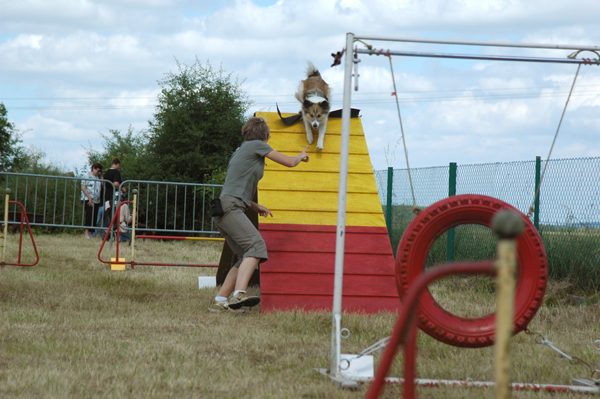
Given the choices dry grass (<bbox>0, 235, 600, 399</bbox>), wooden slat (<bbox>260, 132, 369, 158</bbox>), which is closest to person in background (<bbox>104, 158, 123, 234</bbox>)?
dry grass (<bbox>0, 235, 600, 399</bbox>)

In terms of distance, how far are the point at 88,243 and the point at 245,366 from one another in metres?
9.26

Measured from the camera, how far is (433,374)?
126 inches

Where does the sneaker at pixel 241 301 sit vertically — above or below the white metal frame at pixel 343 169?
below

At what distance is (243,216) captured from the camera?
495 cm

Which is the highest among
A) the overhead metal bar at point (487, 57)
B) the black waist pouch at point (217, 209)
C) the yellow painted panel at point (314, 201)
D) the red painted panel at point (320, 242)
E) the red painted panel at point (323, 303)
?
the overhead metal bar at point (487, 57)

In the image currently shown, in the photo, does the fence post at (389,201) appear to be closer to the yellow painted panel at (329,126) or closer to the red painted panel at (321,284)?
the yellow painted panel at (329,126)

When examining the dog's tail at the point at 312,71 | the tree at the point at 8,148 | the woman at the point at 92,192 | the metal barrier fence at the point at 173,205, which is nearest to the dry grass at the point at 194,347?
the dog's tail at the point at 312,71

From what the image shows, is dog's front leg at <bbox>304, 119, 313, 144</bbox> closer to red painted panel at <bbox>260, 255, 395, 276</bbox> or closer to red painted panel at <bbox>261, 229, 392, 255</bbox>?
red painted panel at <bbox>261, 229, 392, 255</bbox>

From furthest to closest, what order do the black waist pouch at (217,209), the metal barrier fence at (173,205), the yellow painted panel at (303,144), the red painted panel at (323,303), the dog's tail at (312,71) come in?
1. the metal barrier fence at (173,205)
2. the dog's tail at (312,71)
3. the yellow painted panel at (303,144)
4. the red painted panel at (323,303)
5. the black waist pouch at (217,209)

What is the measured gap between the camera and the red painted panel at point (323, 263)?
5234mm

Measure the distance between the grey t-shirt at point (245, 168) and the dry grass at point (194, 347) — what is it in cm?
108

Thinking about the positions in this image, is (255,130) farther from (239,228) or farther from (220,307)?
(220,307)

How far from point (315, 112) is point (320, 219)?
1.20 m

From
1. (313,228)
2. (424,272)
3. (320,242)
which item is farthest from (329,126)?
(424,272)
